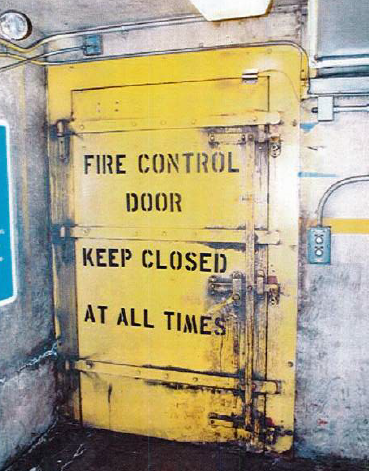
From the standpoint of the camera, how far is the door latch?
301 cm

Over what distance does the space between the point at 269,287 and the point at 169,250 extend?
2.37 ft

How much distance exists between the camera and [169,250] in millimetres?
3115

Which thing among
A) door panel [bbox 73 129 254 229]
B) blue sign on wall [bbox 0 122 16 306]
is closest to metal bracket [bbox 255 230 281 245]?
door panel [bbox 73 129 254 229]

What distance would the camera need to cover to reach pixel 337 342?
9.53 feet

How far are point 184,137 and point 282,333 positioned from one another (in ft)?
4.81

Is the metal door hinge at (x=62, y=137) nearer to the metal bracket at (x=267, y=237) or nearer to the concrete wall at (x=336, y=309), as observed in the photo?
the metal bracket at (x=267, y=237)

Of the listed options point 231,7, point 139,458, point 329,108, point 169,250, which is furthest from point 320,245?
point 139,458

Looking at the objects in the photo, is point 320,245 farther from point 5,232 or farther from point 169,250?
point 5,232

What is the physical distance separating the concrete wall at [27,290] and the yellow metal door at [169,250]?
4.6 inches

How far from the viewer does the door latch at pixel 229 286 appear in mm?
3006

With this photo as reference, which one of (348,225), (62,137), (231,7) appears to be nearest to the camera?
(231,7)

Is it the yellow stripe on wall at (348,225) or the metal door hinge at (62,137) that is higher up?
the metal door hinge at (62,137)

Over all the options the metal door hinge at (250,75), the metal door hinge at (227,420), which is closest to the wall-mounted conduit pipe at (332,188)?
the metal door hinge at (250,75)

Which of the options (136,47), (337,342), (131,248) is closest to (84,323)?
(131,248)
